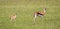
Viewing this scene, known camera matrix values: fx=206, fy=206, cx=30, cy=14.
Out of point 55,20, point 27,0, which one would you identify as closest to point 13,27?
point 55,20

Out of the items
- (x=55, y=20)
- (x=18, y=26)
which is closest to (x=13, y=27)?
(x=18, y=26)

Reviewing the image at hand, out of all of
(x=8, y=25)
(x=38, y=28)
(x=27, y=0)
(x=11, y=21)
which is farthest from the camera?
(x=27, y=0)

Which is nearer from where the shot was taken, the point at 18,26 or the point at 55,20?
the point at 18,26

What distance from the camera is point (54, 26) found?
40.2 feet

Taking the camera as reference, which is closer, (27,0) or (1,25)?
(1,25)

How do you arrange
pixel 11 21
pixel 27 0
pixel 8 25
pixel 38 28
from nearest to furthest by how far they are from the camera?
pixel 38 28, pixel 8 25, pixel 11 21, pixel 27 0

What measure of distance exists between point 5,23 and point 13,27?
4.38ft

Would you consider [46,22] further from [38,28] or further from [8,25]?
[8,25]

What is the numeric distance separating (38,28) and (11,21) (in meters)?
2.73

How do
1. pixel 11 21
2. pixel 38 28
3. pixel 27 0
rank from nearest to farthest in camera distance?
pixel 38 28
pixel 11 21
pixel 27 0

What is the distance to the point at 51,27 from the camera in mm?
11938

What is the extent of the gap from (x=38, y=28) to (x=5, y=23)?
261 cm

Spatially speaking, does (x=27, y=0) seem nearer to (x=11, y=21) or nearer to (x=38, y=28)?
(x=11, y=21)

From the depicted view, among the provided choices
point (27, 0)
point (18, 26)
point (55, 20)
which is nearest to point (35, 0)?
point (27, 0)
